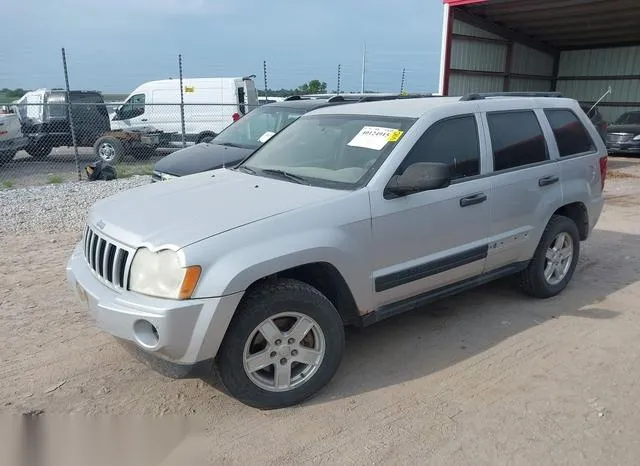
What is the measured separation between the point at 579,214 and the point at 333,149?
104 inches

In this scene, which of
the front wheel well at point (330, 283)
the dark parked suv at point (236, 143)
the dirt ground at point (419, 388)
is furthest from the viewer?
the dark parked suv at point (236, 143)

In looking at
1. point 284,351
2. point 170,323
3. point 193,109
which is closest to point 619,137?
point 193,109

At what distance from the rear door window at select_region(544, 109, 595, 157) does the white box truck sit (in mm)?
10798

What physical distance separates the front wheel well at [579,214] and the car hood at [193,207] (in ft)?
8.81

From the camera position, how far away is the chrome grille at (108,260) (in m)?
3.08

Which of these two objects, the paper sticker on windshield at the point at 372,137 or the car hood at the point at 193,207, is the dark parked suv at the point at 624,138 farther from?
the car hood at the point at 193,207

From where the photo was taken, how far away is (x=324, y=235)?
10.7ft

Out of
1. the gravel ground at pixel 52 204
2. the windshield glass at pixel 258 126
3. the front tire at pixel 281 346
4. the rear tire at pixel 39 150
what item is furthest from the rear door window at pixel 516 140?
the rear tire at pixel 39 150

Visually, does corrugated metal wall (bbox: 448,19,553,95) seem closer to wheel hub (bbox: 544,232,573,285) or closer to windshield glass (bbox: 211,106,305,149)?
windshield glass (bbox: 211,106,305,149)

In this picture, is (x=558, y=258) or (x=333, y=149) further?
(x=558, y=258)

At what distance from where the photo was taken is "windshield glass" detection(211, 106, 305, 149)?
826cm

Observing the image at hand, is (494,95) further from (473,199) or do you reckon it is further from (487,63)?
(487,63)

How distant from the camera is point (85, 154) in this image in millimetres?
16688

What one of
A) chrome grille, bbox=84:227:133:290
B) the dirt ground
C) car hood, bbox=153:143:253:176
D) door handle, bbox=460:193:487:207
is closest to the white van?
car hood, bbox=153:143:253:176
